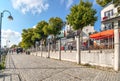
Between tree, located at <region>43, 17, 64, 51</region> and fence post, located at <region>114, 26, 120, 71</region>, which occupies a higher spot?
tree, located at <region>43, 17, 64, 51</region>

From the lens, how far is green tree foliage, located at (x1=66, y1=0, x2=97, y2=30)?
3297 centimetres

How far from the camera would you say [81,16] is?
33.3 m

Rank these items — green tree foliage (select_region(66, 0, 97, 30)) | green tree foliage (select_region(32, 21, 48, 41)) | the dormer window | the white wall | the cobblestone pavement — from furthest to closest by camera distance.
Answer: green tree foliage (select_region(32, 21, 48, 41)), the dormer window, green tree foliage (select_region(66, 0, 97, 30)), the white wall, the cobblestone pavement

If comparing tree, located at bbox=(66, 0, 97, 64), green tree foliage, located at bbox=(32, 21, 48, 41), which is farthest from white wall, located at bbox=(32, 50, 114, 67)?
green tree foliage, located at bbox=(32, 21, 48, 41)

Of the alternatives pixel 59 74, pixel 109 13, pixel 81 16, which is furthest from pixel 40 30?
pixel 59 74

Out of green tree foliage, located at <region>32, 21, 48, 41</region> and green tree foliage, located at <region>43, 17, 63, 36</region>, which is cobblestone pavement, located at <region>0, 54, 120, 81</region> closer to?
green tree foliage, located at <region>43, 17, 63, 36</region>

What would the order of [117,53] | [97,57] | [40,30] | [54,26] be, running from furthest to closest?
[40,30]
[54,26]
[97,57]
[117,53]

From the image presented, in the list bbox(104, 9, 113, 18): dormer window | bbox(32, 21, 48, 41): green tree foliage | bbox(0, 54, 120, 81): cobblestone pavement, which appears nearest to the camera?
bbox(0, 54, 120, 81): cobblestone pavement

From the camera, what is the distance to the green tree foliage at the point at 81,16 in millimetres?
32969

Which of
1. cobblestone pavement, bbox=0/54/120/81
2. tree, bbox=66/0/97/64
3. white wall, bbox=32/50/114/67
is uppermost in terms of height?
tree, bbox=66/0/97/64

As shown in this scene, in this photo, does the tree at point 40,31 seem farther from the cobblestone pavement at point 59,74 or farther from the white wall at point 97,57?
the cobblestone pavement at point 59,74

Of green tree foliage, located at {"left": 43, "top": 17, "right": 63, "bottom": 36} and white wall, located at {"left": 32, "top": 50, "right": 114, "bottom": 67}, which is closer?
white wall, located at {"left": 32, "top": 50, "right": 114, "bottom": 67}

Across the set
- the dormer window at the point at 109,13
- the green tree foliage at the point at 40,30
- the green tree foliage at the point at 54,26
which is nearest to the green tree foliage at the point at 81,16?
the dormer window at the point at 109,13

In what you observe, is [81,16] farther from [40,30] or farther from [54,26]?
[40,30]
